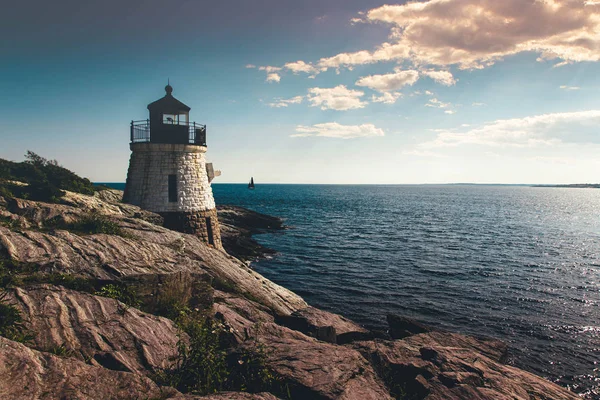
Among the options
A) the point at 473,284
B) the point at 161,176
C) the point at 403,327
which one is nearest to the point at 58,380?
the point at 403,327

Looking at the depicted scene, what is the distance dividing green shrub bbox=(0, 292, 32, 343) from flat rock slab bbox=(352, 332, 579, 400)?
833 centimetres

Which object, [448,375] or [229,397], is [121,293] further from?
[448,375]

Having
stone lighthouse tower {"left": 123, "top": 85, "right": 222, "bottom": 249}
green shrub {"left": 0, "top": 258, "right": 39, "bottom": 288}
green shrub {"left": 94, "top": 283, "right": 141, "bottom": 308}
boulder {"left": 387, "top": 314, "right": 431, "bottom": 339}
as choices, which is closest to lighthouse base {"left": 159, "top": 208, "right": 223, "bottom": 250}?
stone lighthouse tower {"left": 123, "top": 85, "right": 222, "bottom": 249}

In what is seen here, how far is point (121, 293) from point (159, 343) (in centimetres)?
259

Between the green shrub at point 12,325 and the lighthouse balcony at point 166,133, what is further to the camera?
the lighthouse balcony at point 166,133

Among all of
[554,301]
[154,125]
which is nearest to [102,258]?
[154,125]

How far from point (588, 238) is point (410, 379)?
5988 cm

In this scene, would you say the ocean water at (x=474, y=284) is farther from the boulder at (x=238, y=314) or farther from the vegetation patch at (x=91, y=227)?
the vegetation patch at (x=91, y=227)

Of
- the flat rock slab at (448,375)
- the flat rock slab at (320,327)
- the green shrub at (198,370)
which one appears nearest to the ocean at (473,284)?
the flat rock slab at (320,327)

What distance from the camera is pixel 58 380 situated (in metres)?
5.78

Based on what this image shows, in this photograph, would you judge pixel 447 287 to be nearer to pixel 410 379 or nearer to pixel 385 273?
pixel 385 273

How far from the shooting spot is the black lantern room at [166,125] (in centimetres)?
2166

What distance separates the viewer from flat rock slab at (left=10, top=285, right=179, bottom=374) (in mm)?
7301

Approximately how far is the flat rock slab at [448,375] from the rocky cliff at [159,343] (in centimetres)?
4
